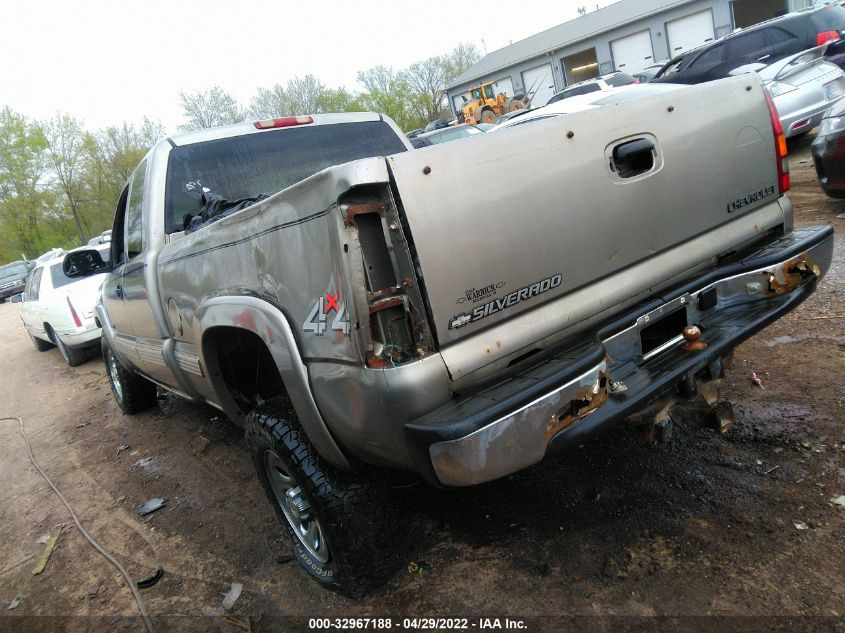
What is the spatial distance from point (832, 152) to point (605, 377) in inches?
204

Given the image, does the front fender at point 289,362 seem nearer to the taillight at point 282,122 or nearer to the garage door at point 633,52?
the taillight at point 282,122

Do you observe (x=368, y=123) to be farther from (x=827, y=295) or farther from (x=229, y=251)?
(x=827, y=295)

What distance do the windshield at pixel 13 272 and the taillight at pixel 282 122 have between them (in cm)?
3136

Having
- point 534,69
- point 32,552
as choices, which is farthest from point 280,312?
point 534,69

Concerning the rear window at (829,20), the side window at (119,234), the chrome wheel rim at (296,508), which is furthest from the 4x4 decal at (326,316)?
the rear window at (829,20)

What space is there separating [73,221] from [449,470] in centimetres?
5260

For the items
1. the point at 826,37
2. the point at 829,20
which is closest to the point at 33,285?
the point at 826,37

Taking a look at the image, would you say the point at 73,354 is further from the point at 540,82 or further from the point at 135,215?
the point at 540,82

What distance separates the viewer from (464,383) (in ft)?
6.39

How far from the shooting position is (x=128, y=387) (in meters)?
5.59

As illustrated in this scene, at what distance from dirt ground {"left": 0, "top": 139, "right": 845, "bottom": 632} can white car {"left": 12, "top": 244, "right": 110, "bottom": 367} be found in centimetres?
443

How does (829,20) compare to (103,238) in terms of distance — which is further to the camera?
(829,20)

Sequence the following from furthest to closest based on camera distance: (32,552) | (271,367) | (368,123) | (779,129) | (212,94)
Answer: (212,94), (368,123), (32,552), (271,367), (779,129)

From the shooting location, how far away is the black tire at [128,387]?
555 cm
